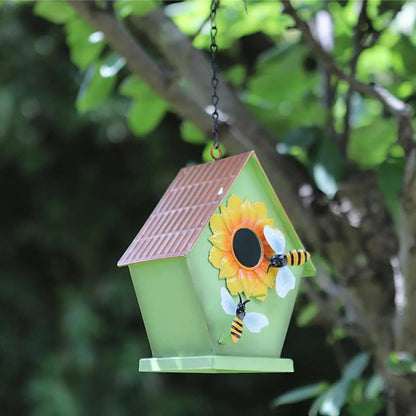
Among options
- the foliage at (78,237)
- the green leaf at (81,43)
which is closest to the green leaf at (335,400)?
the green leaf at (81,43)

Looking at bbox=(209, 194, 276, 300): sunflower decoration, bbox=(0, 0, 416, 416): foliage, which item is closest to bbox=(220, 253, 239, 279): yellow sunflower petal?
bbox=(209, 194, 276, 300): sunflower decoration

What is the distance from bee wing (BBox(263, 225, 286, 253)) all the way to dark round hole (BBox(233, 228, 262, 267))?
0.07ft

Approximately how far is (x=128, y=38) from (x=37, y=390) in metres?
1.61

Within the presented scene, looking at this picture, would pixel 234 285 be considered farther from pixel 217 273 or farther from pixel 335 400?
pixel 335 400

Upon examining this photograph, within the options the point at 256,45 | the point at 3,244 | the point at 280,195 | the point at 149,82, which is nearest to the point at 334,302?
the point at 280,195

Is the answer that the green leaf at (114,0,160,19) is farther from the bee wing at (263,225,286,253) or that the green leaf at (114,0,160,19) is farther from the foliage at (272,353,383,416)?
the foliage at (272,353,383,416)

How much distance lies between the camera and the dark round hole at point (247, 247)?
691 millimetres

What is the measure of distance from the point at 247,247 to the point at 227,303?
2.9 inches

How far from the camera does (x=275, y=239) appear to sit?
699mm

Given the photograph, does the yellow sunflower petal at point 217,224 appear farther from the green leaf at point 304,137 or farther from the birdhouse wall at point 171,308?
the green leaf at point 304,137

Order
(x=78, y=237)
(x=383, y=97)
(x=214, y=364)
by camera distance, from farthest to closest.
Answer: (x=78, y=237), (x=383, y=97), (x=214, y=364)

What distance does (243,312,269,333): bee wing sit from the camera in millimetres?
669

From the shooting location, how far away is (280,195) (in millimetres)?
1059

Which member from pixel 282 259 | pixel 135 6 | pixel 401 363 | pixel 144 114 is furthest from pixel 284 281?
pixel 144 114
